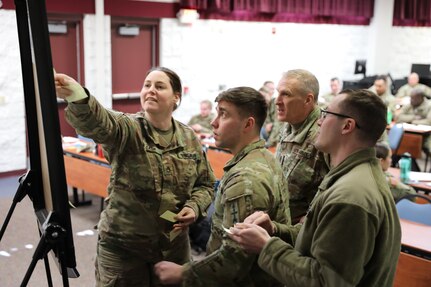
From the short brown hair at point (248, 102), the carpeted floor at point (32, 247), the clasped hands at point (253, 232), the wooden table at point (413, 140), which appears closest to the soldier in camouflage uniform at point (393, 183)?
the carpeted floor at point (32, 247)

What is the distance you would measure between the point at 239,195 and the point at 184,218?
68 cm

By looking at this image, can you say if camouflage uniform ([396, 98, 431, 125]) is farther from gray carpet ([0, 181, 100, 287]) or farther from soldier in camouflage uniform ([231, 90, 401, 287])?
soldier in camouflage uniform ([231, 90, 401, 287])

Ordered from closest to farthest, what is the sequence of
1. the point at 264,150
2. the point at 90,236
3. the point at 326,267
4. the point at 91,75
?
the point at 326,267 < the point at 264,150 < the point at 90,236 < the point at 91,75

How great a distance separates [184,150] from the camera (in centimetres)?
276

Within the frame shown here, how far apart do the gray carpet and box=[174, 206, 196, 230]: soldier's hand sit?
1457 mm

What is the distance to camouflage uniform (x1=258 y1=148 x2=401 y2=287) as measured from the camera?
1586 mm

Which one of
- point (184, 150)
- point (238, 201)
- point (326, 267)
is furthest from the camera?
point (184, 150)

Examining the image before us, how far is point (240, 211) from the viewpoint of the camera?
197cm

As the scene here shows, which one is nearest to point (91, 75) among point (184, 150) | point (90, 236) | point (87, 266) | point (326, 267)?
point (90, 236)

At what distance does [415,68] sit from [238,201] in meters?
12.2

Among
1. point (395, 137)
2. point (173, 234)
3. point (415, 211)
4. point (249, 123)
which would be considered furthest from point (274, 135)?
point (249, 123)

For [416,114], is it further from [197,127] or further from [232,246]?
[232,246]

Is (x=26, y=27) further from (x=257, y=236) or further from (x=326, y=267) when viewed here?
(x=326, y=267)

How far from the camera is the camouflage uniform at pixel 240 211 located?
6.49 feet
